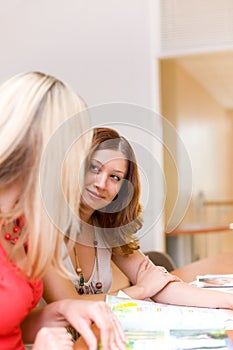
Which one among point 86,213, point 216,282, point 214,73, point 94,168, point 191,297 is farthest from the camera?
point 214,73

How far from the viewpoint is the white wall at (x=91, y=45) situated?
4.04 m

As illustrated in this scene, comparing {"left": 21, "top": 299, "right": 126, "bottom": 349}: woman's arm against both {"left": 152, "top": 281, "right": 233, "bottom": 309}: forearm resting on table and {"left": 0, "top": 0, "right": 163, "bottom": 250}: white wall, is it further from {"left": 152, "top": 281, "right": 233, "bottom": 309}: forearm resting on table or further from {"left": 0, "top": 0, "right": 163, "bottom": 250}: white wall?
{"left": 0, "top": 0, "right": 163, "bottom": 250}: white wall

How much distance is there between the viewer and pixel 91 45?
13.4ft

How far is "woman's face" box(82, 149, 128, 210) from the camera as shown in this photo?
1.00 metres

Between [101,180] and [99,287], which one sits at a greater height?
[101,180]

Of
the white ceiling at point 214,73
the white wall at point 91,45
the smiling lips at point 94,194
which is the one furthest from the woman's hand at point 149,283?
the white ceiling at point 214,73

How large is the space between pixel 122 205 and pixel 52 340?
386 millimetres

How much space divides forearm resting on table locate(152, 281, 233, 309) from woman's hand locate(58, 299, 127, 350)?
1.29ft

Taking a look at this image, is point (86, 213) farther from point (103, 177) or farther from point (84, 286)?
point (84, 286)

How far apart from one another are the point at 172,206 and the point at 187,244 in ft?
12.0

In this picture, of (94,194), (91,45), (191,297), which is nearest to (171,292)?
(191,297)

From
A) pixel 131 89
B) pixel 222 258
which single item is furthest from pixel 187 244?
pixel 222 258

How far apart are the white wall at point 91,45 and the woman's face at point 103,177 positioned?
9.51ft

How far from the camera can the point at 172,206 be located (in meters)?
1.13
